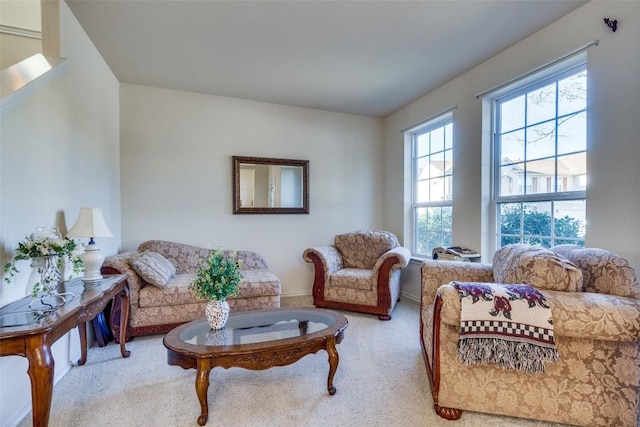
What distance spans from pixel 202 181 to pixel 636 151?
393 centimetres

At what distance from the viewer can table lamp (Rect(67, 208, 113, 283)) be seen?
218 cm

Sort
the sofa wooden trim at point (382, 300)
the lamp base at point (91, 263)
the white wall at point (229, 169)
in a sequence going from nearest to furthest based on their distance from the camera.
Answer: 1. the lamp base at point (91, 263)
2. the sofa wooden trim at point (382, 300)
3. the white wall at point (229, 169)

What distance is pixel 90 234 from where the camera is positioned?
2.21m

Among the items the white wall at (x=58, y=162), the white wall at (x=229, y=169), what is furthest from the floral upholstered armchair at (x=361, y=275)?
the white wall at (x=58, y=162)

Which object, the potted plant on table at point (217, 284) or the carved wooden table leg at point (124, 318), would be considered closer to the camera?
the potted plant on table at point (217, 284)

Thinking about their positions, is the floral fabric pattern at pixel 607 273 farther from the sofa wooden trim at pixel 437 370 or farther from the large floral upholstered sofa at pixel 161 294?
the large floral upholstered sofa at pixel 161 294

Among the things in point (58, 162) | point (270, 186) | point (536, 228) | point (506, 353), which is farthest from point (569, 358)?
point (270, 186)

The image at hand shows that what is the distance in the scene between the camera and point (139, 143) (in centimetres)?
357

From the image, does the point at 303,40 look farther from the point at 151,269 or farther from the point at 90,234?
the point at 151,269

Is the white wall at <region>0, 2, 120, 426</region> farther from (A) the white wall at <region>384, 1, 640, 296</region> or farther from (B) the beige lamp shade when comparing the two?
(A) the white wall at <region>384, 1, 640, 296</region>

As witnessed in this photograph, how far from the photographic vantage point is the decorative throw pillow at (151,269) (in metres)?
2.73

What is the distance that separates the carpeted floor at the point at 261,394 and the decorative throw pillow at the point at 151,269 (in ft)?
1.85

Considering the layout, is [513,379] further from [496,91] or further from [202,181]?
[202,181]

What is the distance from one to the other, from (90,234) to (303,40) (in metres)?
2.25
